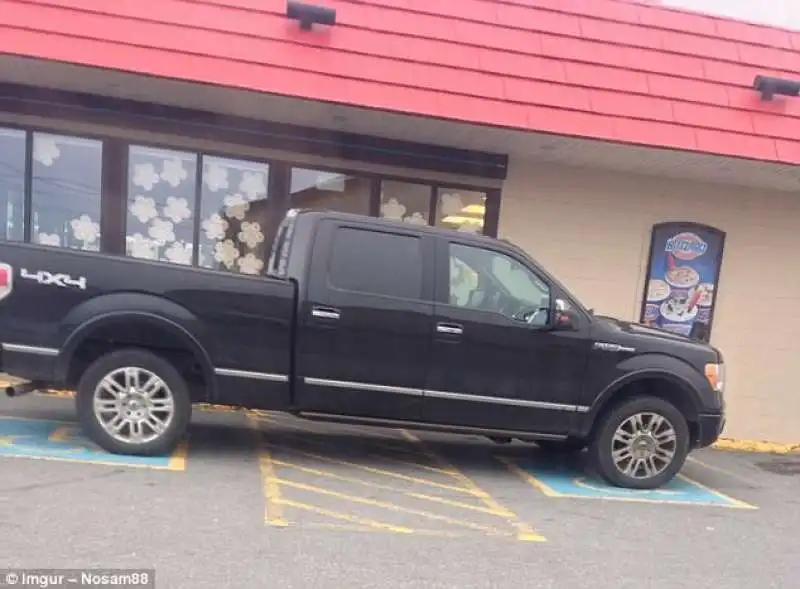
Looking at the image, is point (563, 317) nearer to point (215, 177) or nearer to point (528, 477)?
point (528, 477)

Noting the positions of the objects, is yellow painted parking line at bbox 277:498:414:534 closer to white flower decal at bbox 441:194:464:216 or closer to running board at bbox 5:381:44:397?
running board at bbox 5:381:44:397

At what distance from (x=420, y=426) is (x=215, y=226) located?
391 cm

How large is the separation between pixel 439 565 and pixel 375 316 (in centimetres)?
211

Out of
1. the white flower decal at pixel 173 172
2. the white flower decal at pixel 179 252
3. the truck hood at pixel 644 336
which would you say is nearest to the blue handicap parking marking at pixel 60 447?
the white flower decal at pixel 179 252

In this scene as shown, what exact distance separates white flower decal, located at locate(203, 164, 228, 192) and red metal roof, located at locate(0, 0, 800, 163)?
162cm

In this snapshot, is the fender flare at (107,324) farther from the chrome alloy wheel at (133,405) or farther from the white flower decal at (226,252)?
the white flower decal at (226,252)

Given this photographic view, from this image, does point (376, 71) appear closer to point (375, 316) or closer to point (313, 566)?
point (375, 316)

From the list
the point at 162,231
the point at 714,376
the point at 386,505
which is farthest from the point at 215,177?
the point at 714,376

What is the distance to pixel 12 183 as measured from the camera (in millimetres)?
8008

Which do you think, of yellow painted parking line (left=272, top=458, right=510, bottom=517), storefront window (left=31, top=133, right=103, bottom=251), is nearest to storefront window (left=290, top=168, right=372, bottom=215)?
storefront window (left=31, top=133, right=103, bottom=251)

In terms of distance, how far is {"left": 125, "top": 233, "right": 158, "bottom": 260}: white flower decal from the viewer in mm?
8328

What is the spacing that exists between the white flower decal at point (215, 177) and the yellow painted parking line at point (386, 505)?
404 centimetres

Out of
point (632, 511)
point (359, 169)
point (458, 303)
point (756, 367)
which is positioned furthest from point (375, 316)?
point (756, 367)

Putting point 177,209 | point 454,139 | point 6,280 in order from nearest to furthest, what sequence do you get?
point 6,280 → point 454,139 → point 177,209
